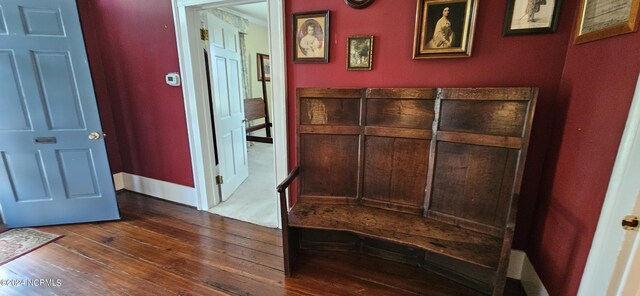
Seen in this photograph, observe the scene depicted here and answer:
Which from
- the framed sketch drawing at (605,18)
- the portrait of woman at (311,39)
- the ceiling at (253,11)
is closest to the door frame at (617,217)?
the framed sketch drawing at (605,18)

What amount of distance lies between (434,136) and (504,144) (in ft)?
1.19

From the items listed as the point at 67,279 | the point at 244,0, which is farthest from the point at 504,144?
the point at 67,279

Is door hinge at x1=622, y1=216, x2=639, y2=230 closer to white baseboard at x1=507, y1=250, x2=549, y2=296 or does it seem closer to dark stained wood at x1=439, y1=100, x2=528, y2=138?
dark stained wood at x1=439, y1=100, x2=528, y2=138

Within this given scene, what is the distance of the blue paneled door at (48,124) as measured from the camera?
6.56 feet

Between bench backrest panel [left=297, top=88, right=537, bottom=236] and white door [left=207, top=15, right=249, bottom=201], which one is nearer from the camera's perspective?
bench backrest panel [left=297, top=88, right=537, bottom=236]

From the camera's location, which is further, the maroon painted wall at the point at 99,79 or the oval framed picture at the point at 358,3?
the maroon painted wall at the point at 99,79

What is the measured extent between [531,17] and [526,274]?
1551mm

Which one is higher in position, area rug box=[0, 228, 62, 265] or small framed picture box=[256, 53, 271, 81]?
small framed picture box=[256, 53, 271, 81]

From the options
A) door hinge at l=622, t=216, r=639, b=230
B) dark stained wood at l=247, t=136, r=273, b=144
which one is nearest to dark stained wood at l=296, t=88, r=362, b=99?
door hinge at l=622, t=216, r=639, b=230

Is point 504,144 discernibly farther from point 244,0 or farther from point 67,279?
point 67,279

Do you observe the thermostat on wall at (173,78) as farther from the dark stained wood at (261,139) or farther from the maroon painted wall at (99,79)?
the dark stained wood at (261,139)

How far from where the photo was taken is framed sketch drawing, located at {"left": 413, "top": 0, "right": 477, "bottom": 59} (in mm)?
1527

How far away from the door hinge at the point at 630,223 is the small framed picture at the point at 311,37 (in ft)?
5.53

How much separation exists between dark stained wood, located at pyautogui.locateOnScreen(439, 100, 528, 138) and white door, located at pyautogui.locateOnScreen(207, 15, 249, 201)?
6.98ft
